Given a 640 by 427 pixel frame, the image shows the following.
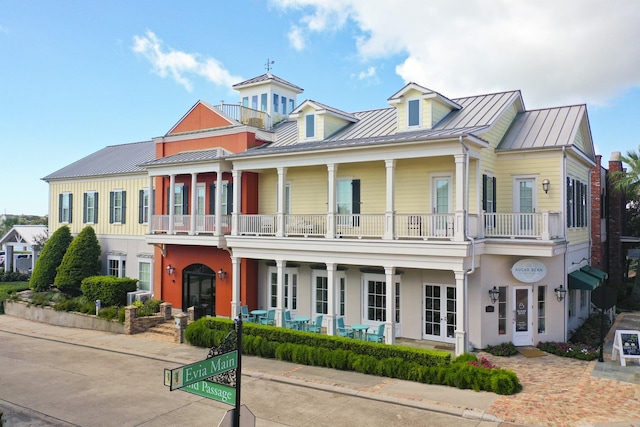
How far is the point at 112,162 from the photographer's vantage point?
31.0 meters

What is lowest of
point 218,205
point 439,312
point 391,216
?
point 439,312

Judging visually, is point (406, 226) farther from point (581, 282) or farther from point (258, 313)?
point (258, 313)

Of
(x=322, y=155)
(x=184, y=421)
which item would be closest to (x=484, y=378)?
(x=184, y=421)

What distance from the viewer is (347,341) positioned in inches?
650

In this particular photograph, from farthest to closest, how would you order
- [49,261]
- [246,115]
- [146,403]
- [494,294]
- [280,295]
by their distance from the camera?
1. [49,261]
2. [246,115]
3. [280,295]
4. [494,294]
5. [146,403]

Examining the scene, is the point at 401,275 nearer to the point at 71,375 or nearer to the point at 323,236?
the point at 323,236

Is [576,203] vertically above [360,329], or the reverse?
[576,203]

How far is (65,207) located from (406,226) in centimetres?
2321

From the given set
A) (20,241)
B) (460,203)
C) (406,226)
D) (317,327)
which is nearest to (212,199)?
(317,327)

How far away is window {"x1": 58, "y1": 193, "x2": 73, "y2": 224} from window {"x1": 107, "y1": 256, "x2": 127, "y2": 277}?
4.65m

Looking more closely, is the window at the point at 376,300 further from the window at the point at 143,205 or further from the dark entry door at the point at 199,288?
the window at the point at 143,205

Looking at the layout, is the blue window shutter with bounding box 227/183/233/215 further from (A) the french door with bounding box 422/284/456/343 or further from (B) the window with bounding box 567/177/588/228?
(B) the window with bounding box 567/177/588/228

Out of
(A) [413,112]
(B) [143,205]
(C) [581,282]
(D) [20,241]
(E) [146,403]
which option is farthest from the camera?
(D) [20,241]

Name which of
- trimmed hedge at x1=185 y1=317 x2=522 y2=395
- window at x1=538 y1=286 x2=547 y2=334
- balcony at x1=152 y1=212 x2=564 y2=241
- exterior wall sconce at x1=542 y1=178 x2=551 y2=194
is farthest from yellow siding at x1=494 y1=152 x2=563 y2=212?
trimmed hedge at x1=185 y1=317 x2=522 y2=395
